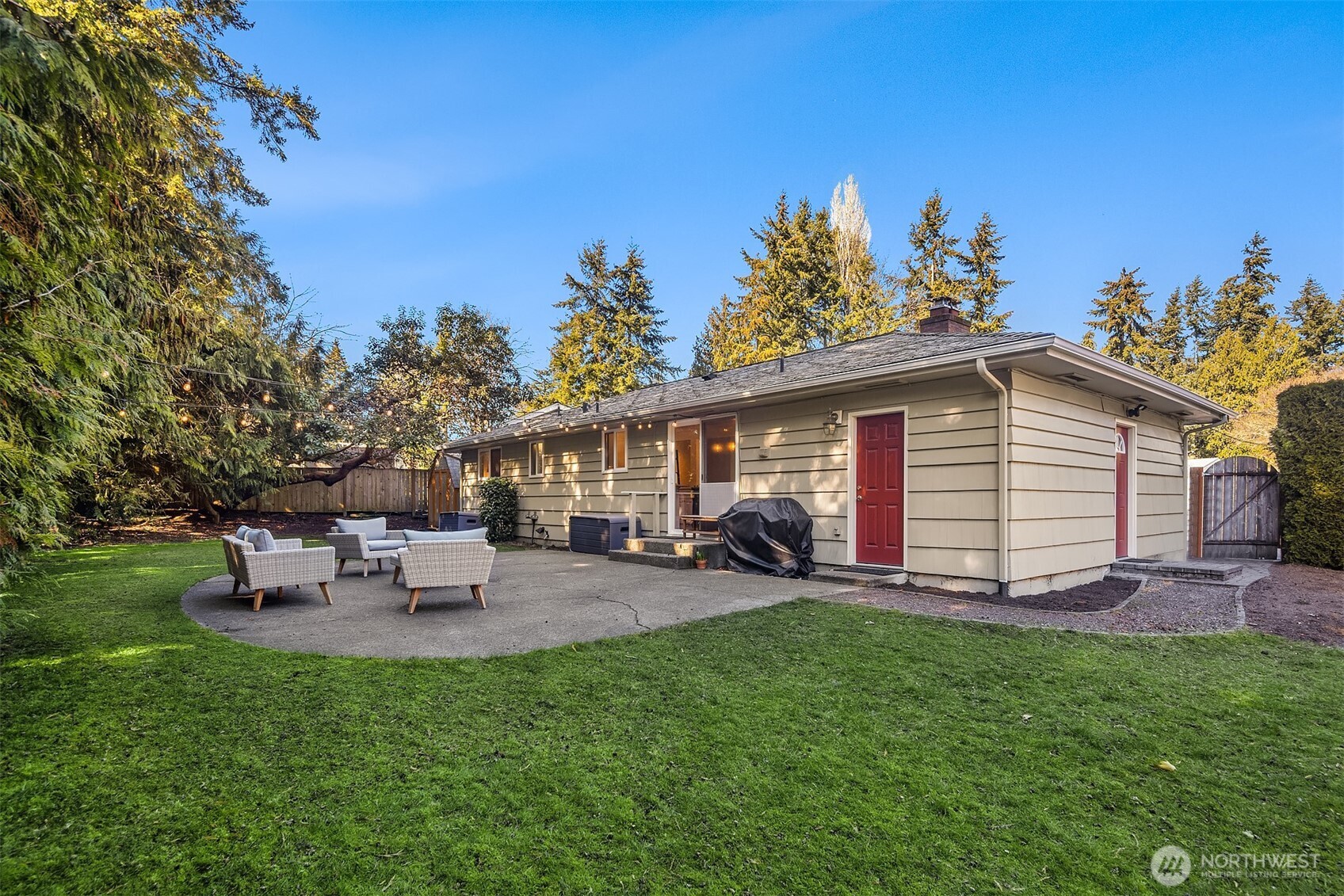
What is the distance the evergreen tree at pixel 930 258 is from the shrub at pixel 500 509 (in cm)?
1784

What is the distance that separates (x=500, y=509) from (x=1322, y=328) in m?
34.7

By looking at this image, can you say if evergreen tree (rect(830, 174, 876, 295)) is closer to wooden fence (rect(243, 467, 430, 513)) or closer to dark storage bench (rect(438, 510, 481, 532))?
dark storage bench (rect(438, 510, 481, 532))

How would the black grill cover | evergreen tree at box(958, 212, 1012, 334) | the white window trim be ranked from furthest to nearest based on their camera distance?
evergreen tree at box(958, 212, 1012, 334) < the white window trim < the black grill cover

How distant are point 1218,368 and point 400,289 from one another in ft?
101

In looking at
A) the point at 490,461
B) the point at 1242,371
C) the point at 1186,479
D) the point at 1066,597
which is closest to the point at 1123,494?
the point at 1186,479

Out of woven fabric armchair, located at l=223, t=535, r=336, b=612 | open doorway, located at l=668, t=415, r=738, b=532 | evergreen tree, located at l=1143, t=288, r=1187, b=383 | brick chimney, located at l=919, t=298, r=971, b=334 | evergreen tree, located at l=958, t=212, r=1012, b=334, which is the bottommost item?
woven fabric armchair, located at l=223, t=535, r=336, b=612

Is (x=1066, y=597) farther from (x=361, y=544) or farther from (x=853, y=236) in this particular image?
(x=853, y=236)

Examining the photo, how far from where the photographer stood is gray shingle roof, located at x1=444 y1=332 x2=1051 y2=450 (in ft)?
23.2

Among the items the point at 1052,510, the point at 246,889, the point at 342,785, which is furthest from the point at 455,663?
the point at 1052,510

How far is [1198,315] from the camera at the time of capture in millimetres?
27250

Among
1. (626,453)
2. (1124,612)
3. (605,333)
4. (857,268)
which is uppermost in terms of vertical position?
(857,268)

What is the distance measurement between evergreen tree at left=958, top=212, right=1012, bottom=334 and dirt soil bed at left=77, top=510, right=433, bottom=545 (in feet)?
74.9

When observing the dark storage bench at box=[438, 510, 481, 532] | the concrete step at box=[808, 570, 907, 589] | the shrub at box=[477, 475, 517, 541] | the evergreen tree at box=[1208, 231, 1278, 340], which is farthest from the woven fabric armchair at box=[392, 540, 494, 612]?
the evergreen tree at box=[1208, 231, 1278, 340]

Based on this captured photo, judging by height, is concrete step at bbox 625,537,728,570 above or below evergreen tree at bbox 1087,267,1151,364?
below
